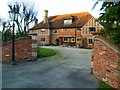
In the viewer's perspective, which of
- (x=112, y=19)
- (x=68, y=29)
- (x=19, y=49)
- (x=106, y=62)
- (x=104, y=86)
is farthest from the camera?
(x=68, y=29)

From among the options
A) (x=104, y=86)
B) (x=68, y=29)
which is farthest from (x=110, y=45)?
(x=68, y=29)

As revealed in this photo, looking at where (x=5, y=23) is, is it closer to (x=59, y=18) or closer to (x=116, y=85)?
(x=59, y=18)

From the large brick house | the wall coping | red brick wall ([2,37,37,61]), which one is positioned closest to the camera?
the wall coping

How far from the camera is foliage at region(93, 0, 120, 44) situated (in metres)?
11.2

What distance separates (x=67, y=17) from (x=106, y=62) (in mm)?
43041

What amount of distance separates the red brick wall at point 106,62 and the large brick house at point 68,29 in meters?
34.1

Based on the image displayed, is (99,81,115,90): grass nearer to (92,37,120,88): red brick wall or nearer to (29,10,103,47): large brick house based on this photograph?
(92,37,120,88): red brick wall

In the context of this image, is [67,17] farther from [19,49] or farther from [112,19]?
[112,19]

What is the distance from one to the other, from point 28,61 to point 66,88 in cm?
932

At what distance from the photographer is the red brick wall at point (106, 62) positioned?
30.1ft

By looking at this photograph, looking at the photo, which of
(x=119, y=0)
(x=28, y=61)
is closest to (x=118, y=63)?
(x=119, y=0)

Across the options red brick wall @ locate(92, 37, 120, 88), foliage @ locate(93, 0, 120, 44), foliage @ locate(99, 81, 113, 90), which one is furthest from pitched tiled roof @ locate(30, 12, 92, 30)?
foliage @ locate(99, 81, 113, 90)

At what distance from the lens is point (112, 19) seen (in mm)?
12492

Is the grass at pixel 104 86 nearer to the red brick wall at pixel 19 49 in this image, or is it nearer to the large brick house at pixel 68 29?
the red brick wall at pixel 19 49
